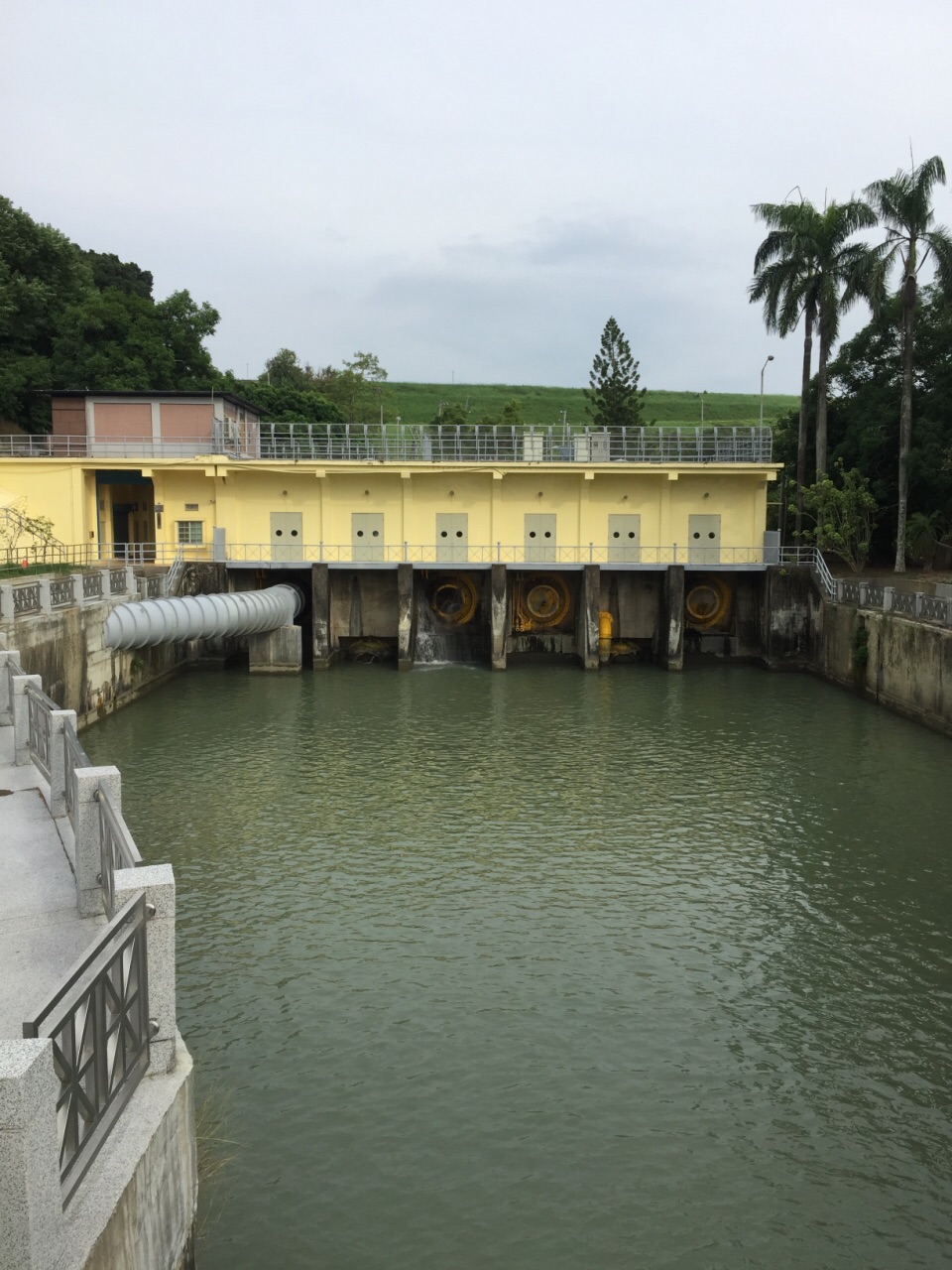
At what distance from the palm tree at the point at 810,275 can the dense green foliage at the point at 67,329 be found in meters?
33.3

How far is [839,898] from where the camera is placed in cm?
1636

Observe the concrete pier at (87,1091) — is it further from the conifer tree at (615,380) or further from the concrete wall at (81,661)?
the conifer tree at (615,380)

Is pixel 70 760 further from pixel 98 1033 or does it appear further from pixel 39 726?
pixel 98 1033

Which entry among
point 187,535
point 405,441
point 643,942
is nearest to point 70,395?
point 187,535

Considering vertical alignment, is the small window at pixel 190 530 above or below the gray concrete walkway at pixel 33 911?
above

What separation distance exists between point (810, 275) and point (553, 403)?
314 ft

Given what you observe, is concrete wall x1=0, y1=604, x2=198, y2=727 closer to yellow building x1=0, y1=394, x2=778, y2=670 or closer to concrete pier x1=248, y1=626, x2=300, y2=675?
concrete pier x1=248, y1=626, x2=300, y2=675

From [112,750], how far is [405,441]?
2187cm

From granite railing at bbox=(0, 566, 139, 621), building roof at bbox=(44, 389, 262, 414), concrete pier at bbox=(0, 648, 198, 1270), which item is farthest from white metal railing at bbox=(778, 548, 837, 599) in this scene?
concrete pier at bbox=(0, 648, 198, 1270)

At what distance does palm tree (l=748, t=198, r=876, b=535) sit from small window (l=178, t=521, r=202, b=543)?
25.1 meters

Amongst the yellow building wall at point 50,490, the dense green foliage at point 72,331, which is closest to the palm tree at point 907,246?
the dense green foliage at point 72,331

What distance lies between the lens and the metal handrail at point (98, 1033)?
576 cm

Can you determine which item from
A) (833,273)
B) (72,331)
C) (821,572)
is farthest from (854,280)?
(72,331)

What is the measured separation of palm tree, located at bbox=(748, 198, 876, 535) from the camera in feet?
151
